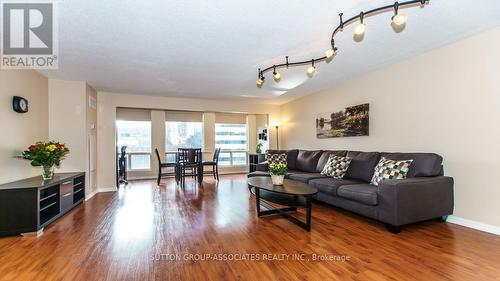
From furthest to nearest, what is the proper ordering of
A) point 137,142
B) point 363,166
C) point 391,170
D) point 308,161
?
point 137,142 → point 308,161 → point 363,166 → point 391,170

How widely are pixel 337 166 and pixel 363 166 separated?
1.39ft

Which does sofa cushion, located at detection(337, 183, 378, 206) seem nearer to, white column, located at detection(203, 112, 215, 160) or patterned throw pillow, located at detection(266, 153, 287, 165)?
patterned throw pillow, located at detection(266, 153, 287, 165)

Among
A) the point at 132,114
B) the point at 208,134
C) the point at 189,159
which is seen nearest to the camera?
the point at 189,159

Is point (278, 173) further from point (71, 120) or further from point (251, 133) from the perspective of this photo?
point (251, 133)

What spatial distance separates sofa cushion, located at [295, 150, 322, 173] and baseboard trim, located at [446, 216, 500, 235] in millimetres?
2320

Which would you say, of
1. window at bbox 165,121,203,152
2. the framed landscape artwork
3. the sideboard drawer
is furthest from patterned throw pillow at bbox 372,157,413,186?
window at bbox 165,121,203,152

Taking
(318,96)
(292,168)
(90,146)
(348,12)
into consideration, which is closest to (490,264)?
(348,12)

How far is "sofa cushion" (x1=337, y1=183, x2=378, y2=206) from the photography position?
284cm

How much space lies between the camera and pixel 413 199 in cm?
270

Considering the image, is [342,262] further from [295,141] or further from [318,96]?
[295,141]

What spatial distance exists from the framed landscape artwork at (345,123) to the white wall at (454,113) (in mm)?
140

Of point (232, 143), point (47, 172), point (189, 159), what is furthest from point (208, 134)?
→ point (47, 172)

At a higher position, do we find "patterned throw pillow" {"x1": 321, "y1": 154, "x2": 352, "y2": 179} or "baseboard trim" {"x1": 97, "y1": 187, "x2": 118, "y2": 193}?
"patterned throw pillow" {"x1": 321, "y1": 154, "x2": 352, "y2": 179}

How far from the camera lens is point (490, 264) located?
78.6 inches
